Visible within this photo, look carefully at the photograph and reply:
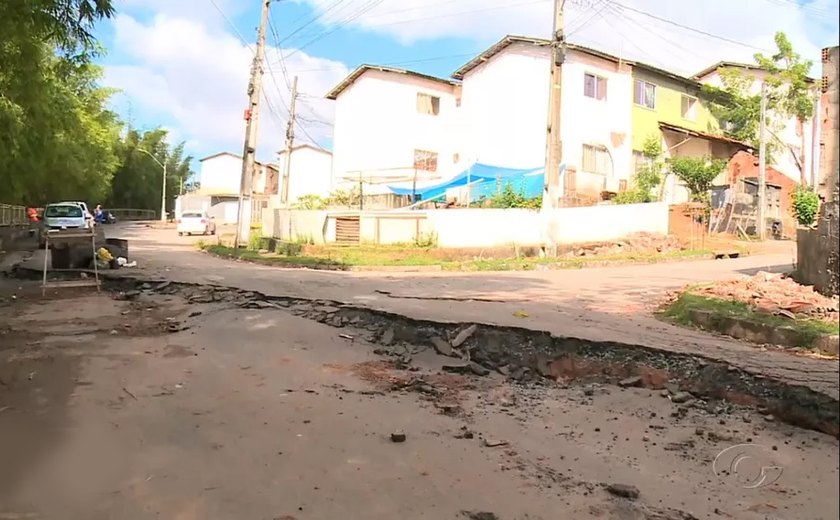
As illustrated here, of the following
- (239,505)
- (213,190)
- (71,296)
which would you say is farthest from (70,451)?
(213,190)

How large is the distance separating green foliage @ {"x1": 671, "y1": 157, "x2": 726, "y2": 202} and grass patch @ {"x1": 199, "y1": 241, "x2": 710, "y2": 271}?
5.74 m

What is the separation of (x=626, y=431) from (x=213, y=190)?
6312 centimetres

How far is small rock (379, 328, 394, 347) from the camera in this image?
317 inches

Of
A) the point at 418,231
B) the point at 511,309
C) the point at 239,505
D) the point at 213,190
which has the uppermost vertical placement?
the point at 213,190

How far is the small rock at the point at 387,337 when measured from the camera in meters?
8.04

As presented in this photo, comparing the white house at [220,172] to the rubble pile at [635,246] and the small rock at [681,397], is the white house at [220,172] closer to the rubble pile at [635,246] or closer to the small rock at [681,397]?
the rubble pile at [635,246]

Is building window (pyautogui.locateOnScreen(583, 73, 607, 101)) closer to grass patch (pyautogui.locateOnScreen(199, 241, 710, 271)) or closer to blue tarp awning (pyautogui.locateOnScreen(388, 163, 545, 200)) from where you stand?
blue tarp awning (pyautogui.locateOnScreen(388, 163, 545, 200))

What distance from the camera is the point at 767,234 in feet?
51.5

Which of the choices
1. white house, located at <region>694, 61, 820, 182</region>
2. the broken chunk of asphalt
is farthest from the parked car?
the broken chunk of asphalt

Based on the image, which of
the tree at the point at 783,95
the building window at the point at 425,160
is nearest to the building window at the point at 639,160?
the building window at the point at 425,160

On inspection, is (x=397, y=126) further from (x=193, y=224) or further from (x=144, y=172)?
(x=144, y=172)

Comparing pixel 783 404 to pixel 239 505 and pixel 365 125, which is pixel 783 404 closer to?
pixel 239 505

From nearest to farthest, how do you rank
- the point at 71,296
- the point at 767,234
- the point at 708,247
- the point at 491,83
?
the point at 71,296 < the point at 767,234 < the point at 708,247 < the point at 491,83

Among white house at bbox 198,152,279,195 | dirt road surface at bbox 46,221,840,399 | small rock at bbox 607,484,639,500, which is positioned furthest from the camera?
white house at bbox 198,152,279,195
